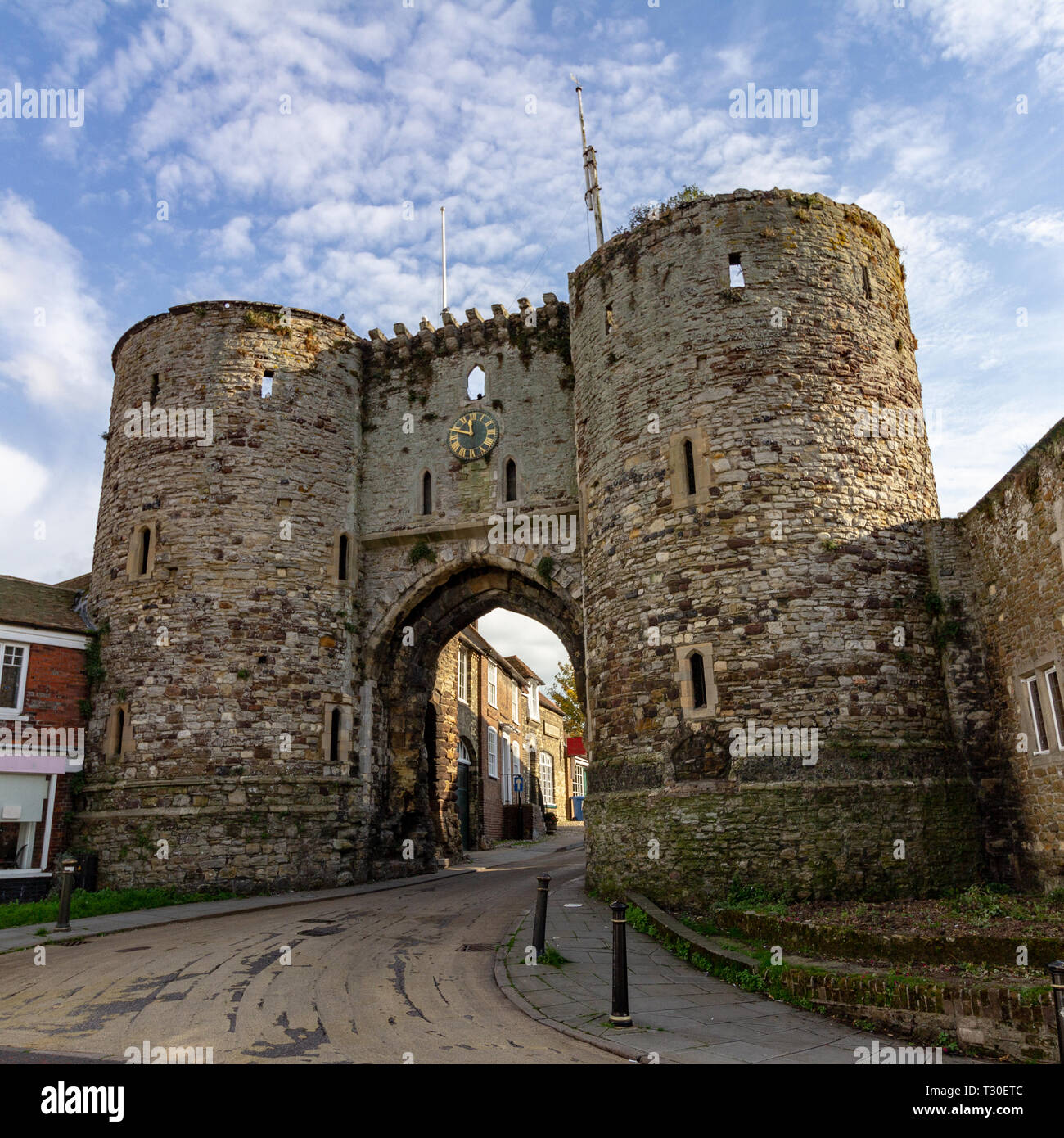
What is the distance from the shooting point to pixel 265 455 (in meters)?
16.7

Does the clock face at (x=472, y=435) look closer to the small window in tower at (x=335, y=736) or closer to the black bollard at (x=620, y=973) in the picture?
the small window in tower at (x=335, y=736)

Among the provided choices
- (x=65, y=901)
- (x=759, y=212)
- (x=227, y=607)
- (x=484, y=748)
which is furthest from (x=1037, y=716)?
(x=484, y=748)

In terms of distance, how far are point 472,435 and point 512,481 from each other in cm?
141

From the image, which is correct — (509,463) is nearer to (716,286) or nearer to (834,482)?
(716,286)

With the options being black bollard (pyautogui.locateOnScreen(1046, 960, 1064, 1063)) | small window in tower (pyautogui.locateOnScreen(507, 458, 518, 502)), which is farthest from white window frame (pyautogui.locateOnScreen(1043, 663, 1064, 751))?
small window in tower (pyautogui.locateOnScreen(507, 458, 518, 502))

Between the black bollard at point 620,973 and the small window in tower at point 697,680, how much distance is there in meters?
5.62

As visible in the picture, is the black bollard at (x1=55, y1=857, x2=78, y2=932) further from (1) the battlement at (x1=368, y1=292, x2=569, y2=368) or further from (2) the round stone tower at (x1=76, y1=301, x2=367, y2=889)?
(1) the battlement at (x1=368, y1=292, x2=569, y2=368)

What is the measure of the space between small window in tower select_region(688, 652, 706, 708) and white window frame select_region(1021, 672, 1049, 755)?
397 centimetres

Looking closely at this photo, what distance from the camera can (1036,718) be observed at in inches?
400

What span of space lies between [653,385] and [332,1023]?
32.9ft

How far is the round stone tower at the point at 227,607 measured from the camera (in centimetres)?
1478

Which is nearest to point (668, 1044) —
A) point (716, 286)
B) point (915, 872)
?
point (915, 872)

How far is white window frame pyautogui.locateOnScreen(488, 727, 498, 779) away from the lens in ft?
97.3

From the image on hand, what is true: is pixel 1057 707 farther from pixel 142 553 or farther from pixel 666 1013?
pixel 142 553
